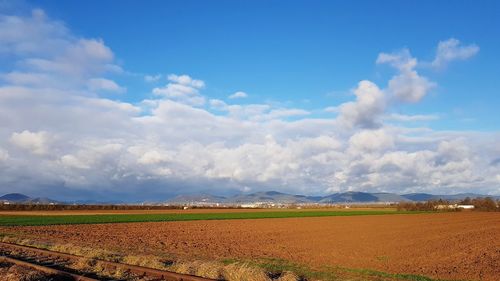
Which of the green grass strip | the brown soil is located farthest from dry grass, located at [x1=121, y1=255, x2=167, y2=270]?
the green grass strip

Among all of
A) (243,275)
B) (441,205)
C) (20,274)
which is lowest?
(243,275)

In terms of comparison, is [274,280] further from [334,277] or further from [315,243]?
[315,243]

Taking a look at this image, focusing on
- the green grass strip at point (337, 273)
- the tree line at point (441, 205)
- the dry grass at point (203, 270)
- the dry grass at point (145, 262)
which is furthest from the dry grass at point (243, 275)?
the tree line at point (441, 205)

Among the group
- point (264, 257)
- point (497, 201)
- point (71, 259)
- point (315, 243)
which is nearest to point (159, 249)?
point (264, 257)

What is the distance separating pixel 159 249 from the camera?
2823cm

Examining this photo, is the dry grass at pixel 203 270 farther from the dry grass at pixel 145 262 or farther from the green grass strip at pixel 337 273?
the green grass strip at pixel 337 273

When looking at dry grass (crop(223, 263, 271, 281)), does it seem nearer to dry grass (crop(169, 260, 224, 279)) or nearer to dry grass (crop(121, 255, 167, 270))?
dry grass (crop(169, 260, 224, 279))

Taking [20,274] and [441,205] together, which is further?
[441,205]

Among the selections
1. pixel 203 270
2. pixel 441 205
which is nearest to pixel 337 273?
pixel 203 270

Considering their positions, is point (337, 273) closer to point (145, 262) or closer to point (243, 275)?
point (243, 275)

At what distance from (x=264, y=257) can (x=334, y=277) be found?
721cm

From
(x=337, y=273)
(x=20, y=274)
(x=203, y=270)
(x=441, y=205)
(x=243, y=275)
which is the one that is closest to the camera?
(x=20, y=274)

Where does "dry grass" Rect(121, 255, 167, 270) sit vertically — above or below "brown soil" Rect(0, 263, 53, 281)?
below

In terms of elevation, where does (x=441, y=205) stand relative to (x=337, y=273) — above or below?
above
